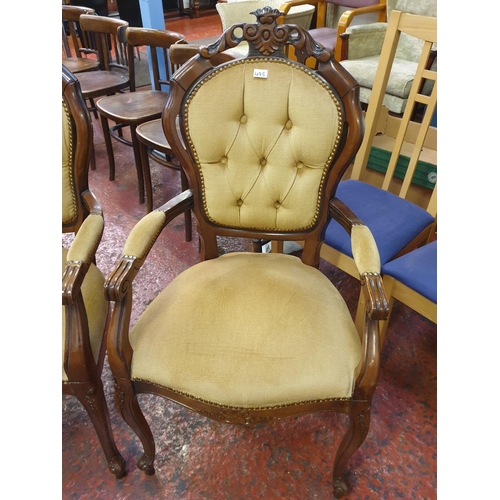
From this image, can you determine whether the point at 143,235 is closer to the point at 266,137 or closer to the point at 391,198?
the point at 266,137

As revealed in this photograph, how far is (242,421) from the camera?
96 centimetres

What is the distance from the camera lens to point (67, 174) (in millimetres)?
1170

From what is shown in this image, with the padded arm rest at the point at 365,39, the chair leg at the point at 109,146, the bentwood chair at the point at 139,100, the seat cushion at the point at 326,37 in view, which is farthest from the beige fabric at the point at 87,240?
the seat cushion at the point at 326,37

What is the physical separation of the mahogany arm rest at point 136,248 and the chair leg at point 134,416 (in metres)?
0.22

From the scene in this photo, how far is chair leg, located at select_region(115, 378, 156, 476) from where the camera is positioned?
3.28ft

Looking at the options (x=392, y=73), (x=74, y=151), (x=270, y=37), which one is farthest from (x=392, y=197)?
(x=392, y=73)

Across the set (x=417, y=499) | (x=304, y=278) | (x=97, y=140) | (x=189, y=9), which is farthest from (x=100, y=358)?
(x=189, y=9)

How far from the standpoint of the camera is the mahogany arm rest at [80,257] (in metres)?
0.93

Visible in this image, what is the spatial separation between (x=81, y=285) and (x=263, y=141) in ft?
1.99

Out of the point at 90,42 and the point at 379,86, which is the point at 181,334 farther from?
the point at 90,42

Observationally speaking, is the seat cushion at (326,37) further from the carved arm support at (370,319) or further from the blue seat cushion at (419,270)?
the carved arm support at (370,319)

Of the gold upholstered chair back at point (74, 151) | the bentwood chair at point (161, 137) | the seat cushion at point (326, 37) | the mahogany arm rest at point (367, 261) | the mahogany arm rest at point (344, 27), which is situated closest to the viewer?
the mahogany arm rest at point (367, 261)

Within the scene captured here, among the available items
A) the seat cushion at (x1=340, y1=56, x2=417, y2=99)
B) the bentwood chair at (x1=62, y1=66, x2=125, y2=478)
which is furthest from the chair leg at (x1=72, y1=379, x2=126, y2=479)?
the seat cushion at (x1=340, y1=56, x2=417, y2=99)

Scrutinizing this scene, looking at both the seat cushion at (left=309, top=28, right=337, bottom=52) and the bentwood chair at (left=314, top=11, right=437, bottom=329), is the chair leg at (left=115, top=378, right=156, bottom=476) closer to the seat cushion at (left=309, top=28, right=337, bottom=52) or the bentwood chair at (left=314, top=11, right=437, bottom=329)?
the bentwood chair at (left=314, top=11, right=437, bottom=329)
